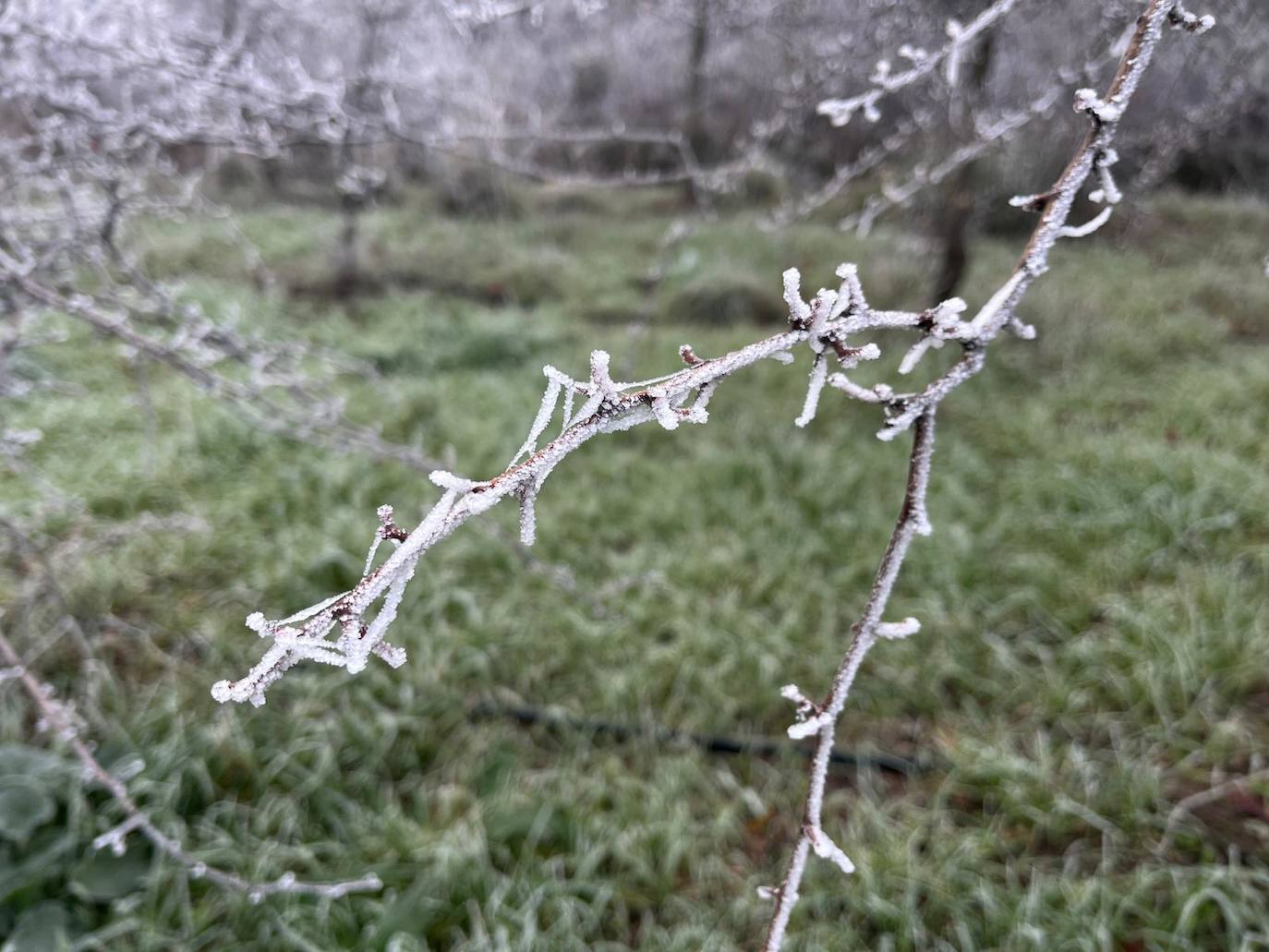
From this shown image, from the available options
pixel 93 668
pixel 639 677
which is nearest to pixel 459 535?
pixel 639 677

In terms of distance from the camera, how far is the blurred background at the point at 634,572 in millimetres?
1792

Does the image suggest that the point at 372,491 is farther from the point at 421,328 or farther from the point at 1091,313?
the point at 1091,313

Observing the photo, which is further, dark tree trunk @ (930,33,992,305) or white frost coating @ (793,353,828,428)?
dark tree trunk @ (930,33,992,305)

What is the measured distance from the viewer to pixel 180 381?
462 cm

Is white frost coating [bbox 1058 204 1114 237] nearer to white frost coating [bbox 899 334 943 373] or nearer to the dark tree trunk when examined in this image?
white frost coating [bbox 899 334 943 373]

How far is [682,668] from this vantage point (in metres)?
2.67

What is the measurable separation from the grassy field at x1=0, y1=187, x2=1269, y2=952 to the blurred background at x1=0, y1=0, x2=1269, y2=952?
0.02 m

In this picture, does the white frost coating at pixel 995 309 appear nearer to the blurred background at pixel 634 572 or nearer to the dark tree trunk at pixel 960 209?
the blurred background at pixel 634 572

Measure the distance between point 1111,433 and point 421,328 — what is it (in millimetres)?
4435

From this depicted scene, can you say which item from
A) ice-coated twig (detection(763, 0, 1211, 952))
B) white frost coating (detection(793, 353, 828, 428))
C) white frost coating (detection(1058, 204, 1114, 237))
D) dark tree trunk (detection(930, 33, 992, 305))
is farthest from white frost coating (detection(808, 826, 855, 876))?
dark tree trunk (detection(930, 33, 992, 305))

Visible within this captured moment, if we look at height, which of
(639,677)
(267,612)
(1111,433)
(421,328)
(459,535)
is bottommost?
(639,677)

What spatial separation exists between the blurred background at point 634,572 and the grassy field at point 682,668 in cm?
2

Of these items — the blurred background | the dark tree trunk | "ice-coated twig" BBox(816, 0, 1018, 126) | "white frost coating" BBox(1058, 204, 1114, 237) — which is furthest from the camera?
the dark tree trunk

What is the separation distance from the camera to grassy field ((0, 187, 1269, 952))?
6.30 feet
